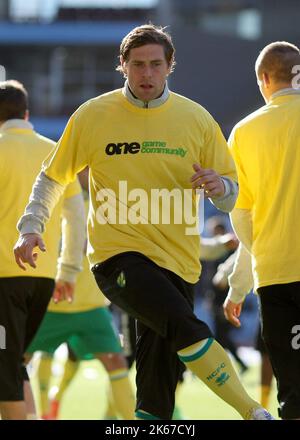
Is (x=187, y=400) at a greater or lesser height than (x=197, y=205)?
lesser

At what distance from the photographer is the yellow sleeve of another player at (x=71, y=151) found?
7125 millimetres

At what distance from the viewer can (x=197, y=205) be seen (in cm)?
719

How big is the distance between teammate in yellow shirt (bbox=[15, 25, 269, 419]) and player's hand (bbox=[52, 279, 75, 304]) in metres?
2.09

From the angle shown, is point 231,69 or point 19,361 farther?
point 231,69

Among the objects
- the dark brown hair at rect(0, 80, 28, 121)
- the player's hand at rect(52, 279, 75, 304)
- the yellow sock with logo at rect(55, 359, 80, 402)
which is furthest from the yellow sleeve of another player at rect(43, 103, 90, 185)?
the yellow sock with logo at rect(55, 359, 80, 402)

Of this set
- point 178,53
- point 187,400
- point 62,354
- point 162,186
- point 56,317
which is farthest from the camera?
point 178,53

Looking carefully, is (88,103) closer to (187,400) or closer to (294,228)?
(294,228)

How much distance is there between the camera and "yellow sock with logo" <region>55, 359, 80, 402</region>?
11219 mm

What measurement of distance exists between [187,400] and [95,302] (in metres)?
3.81

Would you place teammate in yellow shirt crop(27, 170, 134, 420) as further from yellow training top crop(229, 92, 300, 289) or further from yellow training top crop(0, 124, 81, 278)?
yellow training top crop(229, 92, 300, 289)

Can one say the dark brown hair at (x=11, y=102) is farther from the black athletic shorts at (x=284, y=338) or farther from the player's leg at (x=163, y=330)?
the black athletic shorts at (x=284, y=338)

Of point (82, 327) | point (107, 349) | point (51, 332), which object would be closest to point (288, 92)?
point (107, 349)

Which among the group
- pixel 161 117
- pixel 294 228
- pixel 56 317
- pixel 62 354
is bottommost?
pixel 62 354
